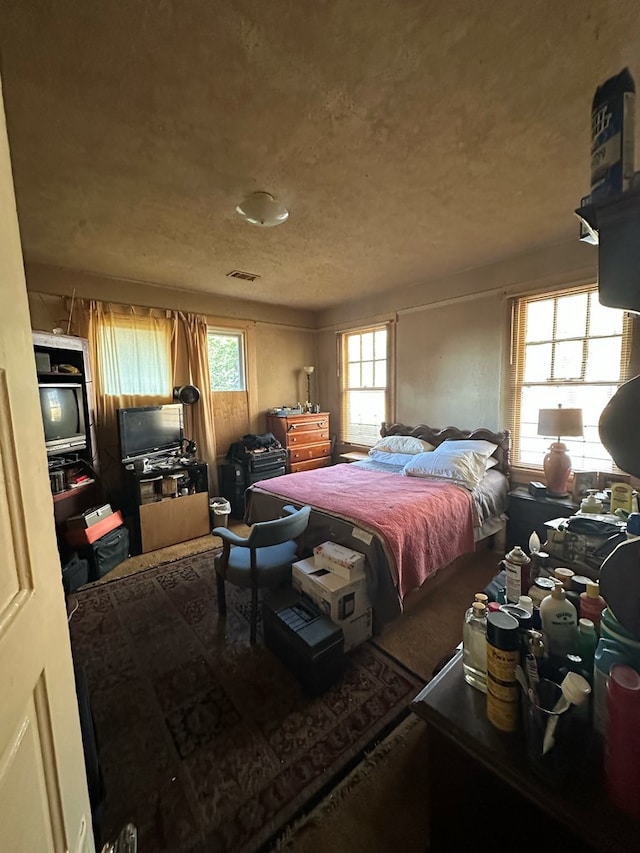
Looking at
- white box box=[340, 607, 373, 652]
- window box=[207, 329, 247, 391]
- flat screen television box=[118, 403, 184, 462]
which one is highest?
window box=[207, 329, 247, 391]

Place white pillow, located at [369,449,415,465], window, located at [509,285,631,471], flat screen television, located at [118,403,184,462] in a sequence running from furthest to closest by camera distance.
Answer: white pillow, located at [369,449,415,465] < flat screen television, located at [118,403,184,462] < window, located at [509,285,631,471]

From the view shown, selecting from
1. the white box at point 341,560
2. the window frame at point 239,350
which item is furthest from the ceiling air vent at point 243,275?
the white box at point 341,560

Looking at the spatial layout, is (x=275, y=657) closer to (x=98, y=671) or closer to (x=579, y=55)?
(x=98, y=671)

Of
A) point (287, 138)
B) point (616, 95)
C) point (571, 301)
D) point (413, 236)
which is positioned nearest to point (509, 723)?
point (616, 95)

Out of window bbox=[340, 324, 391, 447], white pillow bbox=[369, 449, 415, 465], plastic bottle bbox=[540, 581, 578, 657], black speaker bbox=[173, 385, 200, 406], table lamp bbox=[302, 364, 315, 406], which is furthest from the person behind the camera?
table lamp bbox=[302, 364, 315, 406]

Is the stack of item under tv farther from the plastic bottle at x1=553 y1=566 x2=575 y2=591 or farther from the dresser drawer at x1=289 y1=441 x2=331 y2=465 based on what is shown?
the plastic bottle at x1=553 y1=566 x2=575 y2=591

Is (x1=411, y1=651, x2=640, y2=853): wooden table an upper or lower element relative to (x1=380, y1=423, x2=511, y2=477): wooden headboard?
lower

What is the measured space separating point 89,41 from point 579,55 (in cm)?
177

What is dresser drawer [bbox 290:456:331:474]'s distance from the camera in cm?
471

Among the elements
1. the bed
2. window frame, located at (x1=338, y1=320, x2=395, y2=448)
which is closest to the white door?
the bed

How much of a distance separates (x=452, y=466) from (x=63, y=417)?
3353mm

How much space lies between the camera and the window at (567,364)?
287 centimetres

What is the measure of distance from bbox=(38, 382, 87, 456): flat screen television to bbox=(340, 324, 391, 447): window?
3.22 meters

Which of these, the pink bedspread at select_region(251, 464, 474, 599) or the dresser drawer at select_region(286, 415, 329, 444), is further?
the dresser drawer at select_region(286, 415, 329, 444)
